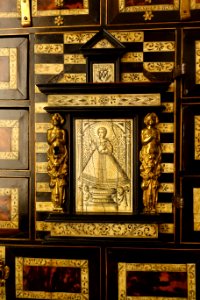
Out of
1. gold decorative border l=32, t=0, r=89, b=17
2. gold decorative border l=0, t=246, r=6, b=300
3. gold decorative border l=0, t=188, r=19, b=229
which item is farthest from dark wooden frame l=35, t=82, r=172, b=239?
gold decorative border l=32, t=0, r=89, b=17

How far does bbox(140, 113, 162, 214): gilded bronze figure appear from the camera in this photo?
2.39 metres

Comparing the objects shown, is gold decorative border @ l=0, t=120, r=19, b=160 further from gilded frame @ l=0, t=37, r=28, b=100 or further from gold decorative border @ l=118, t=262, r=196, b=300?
gold decorative border @ l=118, t=262, r=196, b=300

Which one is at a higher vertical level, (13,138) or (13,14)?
(13,14)

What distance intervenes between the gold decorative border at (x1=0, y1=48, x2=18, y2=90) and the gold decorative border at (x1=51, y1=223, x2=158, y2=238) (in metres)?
1.07

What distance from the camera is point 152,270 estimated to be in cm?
246

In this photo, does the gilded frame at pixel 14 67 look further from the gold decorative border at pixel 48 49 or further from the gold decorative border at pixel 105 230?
the gold decorative border at pixel 105 230

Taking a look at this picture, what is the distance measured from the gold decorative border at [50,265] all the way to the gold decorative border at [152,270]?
0.25 meters

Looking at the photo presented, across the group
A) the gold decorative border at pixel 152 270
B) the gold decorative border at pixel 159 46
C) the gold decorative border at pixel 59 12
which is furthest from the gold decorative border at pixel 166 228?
the gold decorative border at pixel 59 12

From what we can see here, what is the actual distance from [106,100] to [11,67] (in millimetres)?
762

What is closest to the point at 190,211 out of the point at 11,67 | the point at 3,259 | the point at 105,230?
the point at 105,230

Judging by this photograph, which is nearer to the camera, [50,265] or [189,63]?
[189,63]

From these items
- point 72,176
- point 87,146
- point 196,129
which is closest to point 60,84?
point 87,146

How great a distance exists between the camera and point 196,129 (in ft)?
7.94

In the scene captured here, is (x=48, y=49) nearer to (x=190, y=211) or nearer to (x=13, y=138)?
(x=13, y=138)
